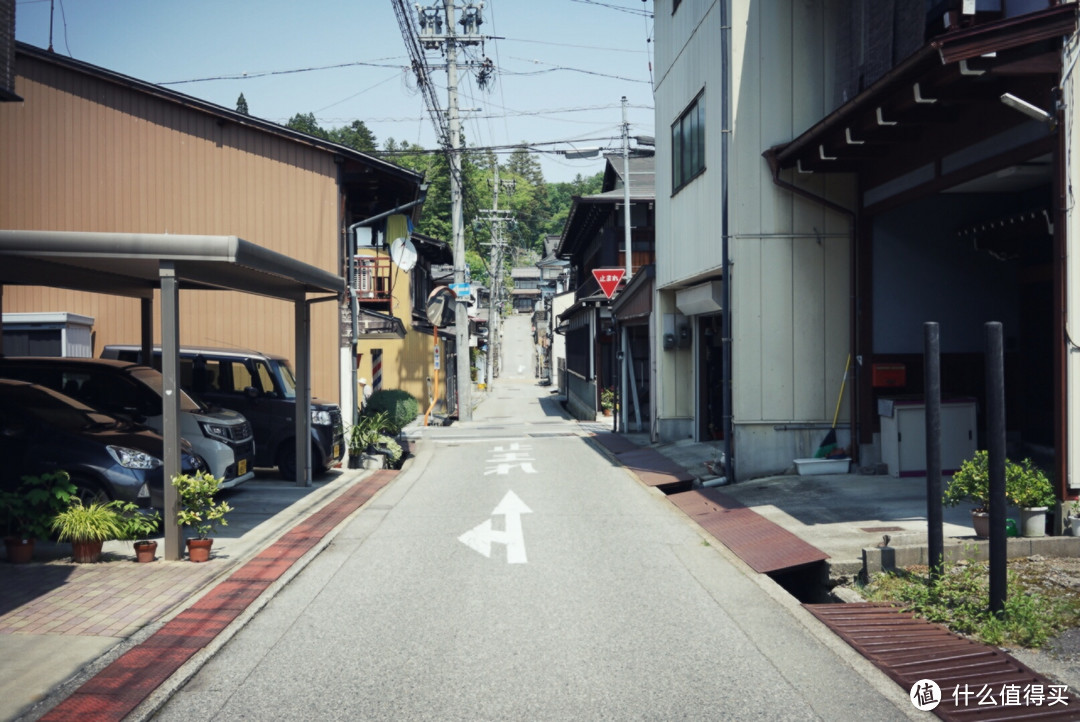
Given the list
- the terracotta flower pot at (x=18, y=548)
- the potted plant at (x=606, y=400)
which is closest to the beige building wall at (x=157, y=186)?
the terracotta flower pot at (x=18, y=548)

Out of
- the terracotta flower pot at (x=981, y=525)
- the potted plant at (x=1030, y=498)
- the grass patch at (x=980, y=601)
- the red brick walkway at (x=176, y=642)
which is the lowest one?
the red brick walkway at (x=176, y=642)

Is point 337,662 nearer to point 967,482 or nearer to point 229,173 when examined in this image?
point 967,482

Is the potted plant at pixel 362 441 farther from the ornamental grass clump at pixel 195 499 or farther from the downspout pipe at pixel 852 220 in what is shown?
the downspout pipe at pixel 852 220

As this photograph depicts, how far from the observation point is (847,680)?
5367mm

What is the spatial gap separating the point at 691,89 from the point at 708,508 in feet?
28.4

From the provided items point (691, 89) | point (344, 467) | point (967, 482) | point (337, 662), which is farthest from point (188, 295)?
point (967, 482)

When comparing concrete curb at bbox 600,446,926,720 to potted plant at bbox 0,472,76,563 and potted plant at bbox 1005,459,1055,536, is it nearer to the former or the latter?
potted plant at bbox 1005,459,1055,536

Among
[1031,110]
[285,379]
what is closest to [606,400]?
[285,379]

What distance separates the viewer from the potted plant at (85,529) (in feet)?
27.5

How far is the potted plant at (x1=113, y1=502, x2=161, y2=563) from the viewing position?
8.56 m

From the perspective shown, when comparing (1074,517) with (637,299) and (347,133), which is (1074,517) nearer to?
(637,299)
